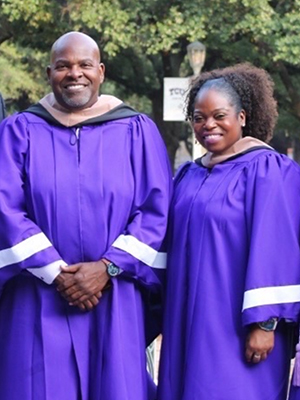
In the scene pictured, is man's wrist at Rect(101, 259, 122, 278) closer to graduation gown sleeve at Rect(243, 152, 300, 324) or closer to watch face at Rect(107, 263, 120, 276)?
watch face at Rect(107, 263, 120, 276)

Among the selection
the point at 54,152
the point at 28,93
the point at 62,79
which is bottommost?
the point at 28,93

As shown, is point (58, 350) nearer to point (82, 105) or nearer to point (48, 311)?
point (48, 311)

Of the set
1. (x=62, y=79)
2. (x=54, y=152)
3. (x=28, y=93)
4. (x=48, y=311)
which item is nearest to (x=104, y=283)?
(x=48, y=311)

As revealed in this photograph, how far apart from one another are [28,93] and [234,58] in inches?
309

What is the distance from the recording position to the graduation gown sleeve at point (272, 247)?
12.6ft

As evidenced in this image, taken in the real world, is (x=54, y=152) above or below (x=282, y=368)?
above

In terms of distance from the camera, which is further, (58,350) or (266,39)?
(266,39)

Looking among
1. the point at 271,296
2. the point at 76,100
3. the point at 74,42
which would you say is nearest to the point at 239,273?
the point at 271,296

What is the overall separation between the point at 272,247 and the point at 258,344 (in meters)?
0.42

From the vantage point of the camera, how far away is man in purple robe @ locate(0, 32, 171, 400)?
13.3ft

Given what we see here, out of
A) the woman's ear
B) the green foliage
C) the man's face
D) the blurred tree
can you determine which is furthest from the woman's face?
the green foliage

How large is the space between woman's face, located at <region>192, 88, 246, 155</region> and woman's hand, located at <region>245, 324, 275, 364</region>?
85cm

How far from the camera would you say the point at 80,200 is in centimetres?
408

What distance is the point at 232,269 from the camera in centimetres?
396
